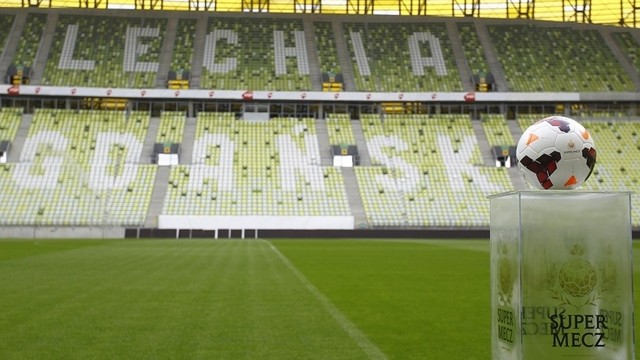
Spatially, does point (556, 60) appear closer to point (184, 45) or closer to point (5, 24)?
point (184, 45)

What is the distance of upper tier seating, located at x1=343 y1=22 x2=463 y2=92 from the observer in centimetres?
6756

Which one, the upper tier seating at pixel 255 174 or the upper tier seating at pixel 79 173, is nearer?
the upper tier seating at pixel 79 173

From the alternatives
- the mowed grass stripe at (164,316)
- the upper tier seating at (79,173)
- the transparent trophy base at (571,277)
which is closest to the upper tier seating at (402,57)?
the upper tier seating at (79,173)

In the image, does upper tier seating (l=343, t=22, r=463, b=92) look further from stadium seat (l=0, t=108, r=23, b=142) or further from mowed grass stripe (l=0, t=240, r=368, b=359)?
mowed grass stripe (l=0, t=240, r=368, b=359)

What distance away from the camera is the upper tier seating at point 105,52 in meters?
65.5

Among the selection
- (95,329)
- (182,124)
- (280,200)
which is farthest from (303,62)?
(95,329)

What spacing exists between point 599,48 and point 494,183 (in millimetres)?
21601

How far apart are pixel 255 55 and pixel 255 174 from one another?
45.6 ft

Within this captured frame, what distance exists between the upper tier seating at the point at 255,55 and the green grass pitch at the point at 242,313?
4627 centimetres

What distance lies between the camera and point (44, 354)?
816 cm

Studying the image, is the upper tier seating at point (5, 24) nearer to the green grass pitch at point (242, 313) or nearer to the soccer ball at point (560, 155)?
the green grass pitch at point (242, 313)

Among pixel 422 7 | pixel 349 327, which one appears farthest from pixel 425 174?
pixel 349 327

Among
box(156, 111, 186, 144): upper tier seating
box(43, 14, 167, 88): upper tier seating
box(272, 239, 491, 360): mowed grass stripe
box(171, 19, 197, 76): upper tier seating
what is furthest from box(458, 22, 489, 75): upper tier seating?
box(272, 239, 491, 360): mowed grass stripe

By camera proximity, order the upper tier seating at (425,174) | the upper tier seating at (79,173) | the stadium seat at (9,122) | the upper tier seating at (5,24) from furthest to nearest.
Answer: the upper tier seating at (5,24)
the stadium seat at (9,122)
the upper tier seating at (425,174)
the upper tier seating at (79,173)
